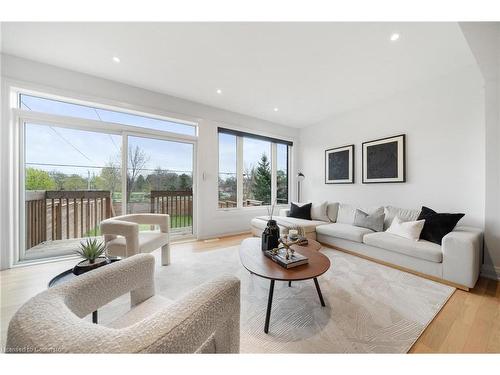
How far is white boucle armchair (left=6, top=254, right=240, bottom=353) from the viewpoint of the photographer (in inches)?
19.5

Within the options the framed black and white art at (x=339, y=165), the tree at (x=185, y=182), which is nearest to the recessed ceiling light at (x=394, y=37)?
the framed black and white art at (x=339, y=165)

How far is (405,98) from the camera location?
10.1 ft

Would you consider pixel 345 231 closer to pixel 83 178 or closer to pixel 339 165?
pixel 339 165

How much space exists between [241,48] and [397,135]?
280cm

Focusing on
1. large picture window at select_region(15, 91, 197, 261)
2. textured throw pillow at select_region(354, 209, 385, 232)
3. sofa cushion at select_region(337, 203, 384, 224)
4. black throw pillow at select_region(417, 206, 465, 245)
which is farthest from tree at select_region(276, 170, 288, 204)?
black throw pillow at select_region(417, 206, 465, 245)

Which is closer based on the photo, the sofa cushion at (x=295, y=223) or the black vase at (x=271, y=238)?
the black vase at (x=271, y=238)

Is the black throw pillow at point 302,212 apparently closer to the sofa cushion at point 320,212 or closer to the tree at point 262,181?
the sofa cushion at point 320,212

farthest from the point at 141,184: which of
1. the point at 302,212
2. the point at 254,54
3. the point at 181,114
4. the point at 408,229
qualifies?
the point at 408,229

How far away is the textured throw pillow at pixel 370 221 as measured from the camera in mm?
2914

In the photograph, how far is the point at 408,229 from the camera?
2451mm

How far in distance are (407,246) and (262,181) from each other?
10.0 feet

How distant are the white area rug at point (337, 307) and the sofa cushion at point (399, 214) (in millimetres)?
781
